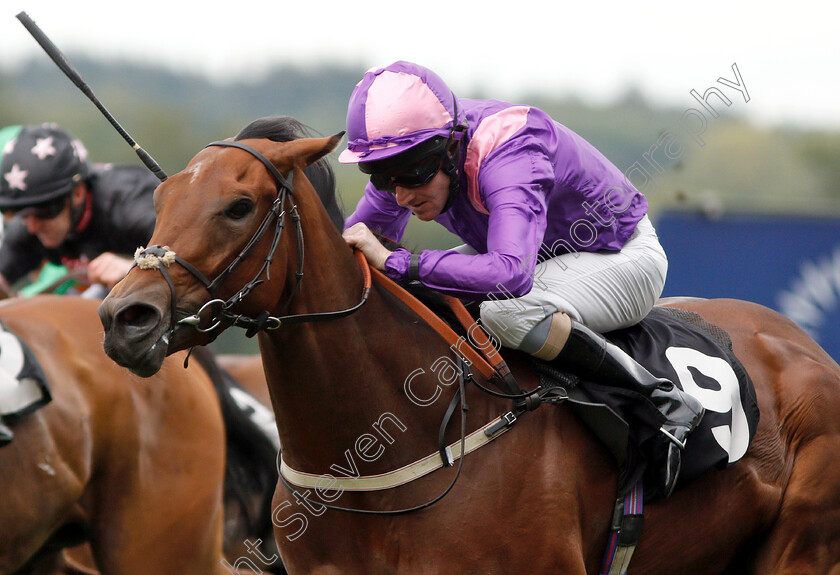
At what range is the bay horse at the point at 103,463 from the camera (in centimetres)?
411

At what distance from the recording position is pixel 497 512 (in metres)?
2.92

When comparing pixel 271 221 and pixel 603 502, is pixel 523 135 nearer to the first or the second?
pixel 271 221

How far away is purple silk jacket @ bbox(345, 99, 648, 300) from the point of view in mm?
2877

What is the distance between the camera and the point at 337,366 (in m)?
2.90

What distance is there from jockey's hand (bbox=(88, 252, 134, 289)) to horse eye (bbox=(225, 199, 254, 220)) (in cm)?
222

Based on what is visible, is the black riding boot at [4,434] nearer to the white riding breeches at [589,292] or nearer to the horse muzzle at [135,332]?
the horse muzzle at [135,332]

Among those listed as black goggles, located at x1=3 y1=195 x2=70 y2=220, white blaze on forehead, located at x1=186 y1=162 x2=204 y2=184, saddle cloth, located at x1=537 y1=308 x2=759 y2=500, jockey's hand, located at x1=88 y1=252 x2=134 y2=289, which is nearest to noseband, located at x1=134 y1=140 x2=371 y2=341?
white blaze on forehead, located at x1=186 y1=162 x2=204 y2=184

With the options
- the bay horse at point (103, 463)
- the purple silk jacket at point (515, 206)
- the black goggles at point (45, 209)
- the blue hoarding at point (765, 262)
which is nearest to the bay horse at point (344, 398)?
the purple silk jacket at point (515, 206)

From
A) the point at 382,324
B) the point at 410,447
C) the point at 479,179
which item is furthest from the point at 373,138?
the point at 410,447

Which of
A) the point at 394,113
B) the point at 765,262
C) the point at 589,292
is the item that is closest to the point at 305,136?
the point at 394,113

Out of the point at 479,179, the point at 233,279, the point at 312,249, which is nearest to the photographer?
the point at 233,279

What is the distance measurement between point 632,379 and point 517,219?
2.30ft

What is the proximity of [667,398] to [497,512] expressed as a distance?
728 mm

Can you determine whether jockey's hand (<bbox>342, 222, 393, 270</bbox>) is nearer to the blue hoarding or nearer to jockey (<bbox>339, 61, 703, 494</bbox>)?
jockey (<bbox>339, 61, 703, 494</bbox>)
